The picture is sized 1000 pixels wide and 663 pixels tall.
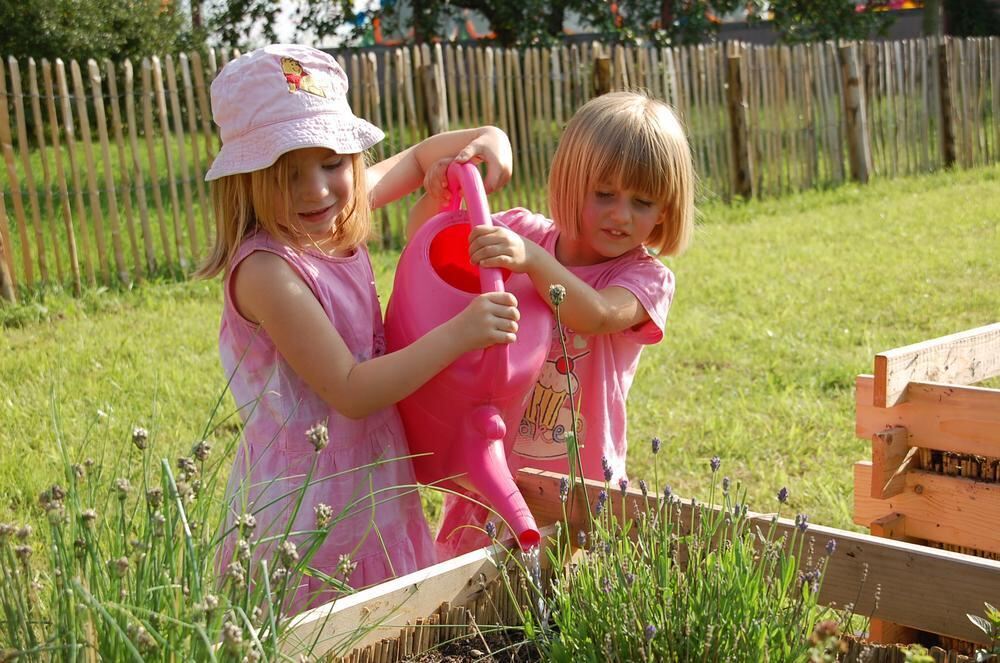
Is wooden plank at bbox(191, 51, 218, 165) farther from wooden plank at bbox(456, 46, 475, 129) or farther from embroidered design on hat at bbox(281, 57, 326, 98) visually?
embroidered design on hat at bbox(281, 57, 326, 98)

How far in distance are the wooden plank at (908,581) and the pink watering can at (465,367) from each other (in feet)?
0.97

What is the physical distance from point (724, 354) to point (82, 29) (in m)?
13.2

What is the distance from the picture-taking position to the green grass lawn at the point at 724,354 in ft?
12.2

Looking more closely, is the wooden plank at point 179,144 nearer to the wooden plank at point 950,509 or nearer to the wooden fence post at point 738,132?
the wooden fence post at point 738,132

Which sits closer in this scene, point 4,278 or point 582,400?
point 582,400

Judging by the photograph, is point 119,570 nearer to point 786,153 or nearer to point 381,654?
point 381,654

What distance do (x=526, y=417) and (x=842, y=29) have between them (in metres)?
16.6

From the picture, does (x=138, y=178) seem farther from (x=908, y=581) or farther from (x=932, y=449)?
(x=908, y=581)

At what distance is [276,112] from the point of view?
6.33ft

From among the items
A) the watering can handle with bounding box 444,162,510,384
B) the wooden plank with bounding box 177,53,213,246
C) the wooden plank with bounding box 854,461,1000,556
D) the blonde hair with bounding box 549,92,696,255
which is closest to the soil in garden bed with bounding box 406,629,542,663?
the watering can handle with bounding box 444,162,510,384

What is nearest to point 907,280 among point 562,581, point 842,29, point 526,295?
point 526,295

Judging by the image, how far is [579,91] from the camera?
9773 mm

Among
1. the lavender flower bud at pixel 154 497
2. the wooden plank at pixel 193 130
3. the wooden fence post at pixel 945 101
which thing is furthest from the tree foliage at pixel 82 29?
the lavender flower bud at pixel 154 497

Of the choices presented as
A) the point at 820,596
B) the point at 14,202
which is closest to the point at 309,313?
the point at 820,596
